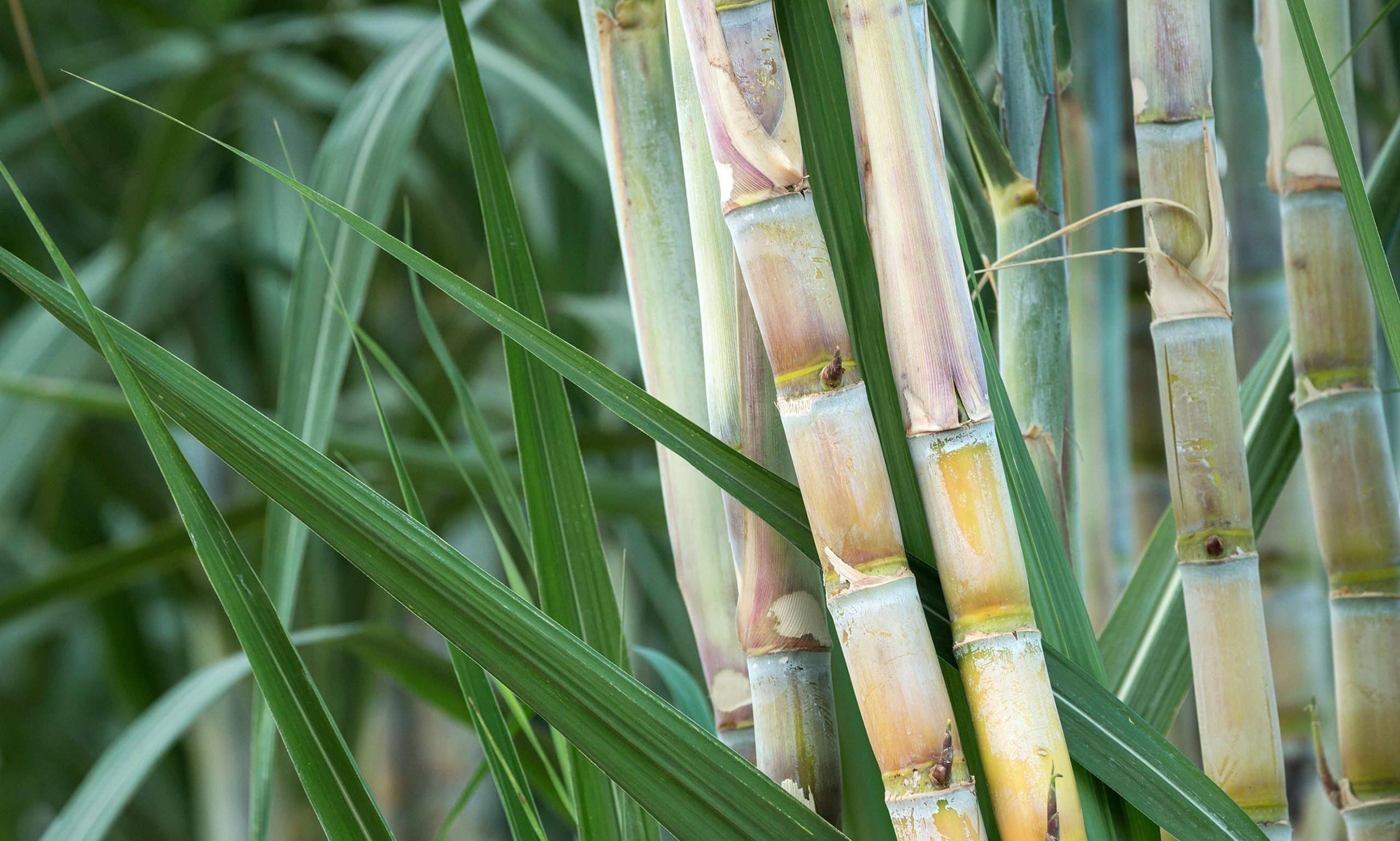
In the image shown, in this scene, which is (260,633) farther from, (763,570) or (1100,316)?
(1100,316)

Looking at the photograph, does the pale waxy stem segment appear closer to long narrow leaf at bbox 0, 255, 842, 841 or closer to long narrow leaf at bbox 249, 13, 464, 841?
long narrow leaf at bbox 0, 255, 842, 841

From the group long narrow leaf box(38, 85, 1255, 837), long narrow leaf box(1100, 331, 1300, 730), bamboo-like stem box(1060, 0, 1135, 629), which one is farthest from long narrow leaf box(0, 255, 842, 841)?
bamboo-like stem box(1060, 0, 1135, 629)

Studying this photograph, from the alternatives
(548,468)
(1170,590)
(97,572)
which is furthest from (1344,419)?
(97,572)

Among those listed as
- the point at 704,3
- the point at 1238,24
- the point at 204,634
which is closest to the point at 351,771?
the point at 704,3

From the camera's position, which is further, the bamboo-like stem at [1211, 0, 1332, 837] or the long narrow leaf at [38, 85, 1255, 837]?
the bamboo-like stem at [1211, 0, 1332, 837]

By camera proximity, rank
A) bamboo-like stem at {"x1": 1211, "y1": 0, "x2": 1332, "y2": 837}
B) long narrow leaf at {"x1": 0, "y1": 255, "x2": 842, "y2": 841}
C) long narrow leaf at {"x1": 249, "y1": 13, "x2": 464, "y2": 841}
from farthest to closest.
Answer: bamboo-like stem at {"x1": 1211, "y1": 0, "x2": 1332, "y2": 837}, long narrow leaf at {"x1": 249, "y1": 13, "x2": 464, "y2": 841}, long narrow leaf at {"x1": 0, "y1": 255, "x2": 842, "y2": 841}

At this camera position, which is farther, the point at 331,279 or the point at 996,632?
the point at 331,279

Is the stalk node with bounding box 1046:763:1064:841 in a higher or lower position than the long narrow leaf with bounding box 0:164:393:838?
lower
